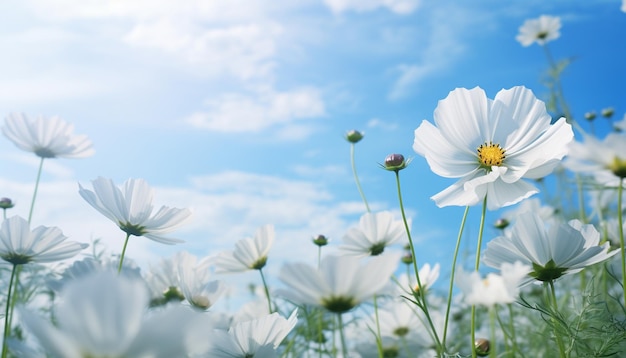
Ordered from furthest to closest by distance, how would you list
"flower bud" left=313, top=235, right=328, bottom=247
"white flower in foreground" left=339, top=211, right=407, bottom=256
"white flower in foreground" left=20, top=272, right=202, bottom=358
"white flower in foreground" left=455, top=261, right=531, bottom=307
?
"flower bud" left=313, top=235, right=328, bottom=247 < "white flower in foreground" left=339, top=211, right=407, bottom=256 < "white flower in foreground" left=455, top=261, right=531, bottom=307 < "white flower in foreground" left=20, top=272, right=202, bottom=358

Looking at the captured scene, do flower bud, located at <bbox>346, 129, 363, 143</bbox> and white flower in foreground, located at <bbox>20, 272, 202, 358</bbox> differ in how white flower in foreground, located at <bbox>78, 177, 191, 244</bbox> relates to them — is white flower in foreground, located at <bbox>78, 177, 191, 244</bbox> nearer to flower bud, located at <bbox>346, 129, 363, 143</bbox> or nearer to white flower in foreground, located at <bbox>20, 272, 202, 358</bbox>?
white flower in foreground, located at <bbox>20, 272, 202, 358</bbox>

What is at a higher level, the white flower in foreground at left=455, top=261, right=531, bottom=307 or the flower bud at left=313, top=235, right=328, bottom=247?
the flower bud at left=313, top=235, right=328, bottom=247

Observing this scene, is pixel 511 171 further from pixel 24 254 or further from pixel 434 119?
pixel 24 254

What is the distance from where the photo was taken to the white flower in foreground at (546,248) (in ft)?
2.23

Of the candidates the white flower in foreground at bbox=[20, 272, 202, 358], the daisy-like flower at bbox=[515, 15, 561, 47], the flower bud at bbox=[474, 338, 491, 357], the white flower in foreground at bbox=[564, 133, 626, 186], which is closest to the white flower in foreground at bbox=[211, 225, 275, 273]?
the flower bud at bbox=[474, 338, 491, 357]

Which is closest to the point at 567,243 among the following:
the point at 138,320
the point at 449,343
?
the point at 138,320

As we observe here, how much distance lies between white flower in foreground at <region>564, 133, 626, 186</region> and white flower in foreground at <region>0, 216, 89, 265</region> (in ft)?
1.91

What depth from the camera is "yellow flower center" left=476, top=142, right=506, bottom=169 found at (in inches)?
32.0

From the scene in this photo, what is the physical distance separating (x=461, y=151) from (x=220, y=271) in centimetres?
52

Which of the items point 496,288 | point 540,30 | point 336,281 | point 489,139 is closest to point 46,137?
point 489,139

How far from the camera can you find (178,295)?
3.41 feet

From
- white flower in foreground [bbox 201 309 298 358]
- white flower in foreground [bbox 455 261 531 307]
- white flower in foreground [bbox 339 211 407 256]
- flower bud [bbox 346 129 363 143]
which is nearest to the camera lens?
white flower in foreground [bbox 455 261 531 307]

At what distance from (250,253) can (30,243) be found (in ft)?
1.39

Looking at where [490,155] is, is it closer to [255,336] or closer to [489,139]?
[489,139]
